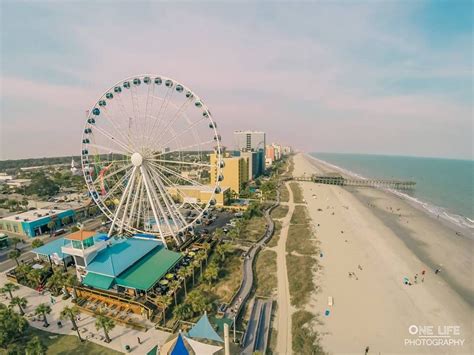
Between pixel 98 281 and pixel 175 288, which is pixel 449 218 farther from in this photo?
pixel 98 281

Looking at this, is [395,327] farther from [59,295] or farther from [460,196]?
[460,196]

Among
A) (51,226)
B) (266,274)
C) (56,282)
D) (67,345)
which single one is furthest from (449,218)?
(51,226)

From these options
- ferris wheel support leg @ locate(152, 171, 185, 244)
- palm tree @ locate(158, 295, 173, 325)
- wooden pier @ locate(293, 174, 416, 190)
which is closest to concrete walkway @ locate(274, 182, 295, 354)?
palm tree @ locate(158, 295, 173, 325)

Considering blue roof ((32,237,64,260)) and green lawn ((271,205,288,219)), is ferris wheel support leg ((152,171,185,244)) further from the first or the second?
green lawn ((271,205,288,219))

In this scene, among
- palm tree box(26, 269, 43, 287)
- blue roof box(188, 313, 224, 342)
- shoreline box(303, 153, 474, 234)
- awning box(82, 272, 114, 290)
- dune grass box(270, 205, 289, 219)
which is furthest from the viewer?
dune grass box(270, 205, 289, 219)

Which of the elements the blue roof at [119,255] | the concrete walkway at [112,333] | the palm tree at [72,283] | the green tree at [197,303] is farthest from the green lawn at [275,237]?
the palm tree at [72,283]

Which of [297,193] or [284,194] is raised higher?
[297,193]

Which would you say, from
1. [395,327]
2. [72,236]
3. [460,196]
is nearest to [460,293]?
[395,327]
